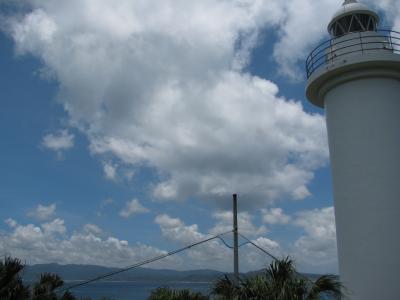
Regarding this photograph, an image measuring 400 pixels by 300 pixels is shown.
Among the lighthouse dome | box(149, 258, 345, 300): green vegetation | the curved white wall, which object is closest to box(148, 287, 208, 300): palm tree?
box(149, 258, 345, 300): green vegetation

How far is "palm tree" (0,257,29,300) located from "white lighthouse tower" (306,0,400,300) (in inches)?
397

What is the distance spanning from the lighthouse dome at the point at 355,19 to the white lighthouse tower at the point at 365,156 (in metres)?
0.67

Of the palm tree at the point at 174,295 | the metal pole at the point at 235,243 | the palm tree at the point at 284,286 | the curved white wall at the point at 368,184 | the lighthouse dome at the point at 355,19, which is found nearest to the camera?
the palm tree at the point at 284,286

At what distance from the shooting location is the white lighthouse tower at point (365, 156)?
11945 millimetres

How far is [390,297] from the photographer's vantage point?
11711 mm

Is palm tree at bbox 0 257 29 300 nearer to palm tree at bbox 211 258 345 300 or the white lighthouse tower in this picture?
palm tree at bbox 211 258 345 300

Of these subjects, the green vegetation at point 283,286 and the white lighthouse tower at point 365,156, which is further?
the white lighthouse tower at point 365,156

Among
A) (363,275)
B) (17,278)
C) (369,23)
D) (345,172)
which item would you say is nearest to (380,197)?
(345,172)

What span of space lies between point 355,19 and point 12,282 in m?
15.1

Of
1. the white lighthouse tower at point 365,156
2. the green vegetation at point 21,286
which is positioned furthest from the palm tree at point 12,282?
the white lighthouse tower at point 365,156

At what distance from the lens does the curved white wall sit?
1191 cm

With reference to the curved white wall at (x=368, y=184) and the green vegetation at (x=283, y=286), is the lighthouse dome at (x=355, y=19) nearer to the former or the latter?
the curved white wall at (x=368, y=184)

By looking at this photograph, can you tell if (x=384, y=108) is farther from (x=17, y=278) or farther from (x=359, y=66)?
(x=17, y=278)

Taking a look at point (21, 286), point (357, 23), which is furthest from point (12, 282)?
point (357, 23)
